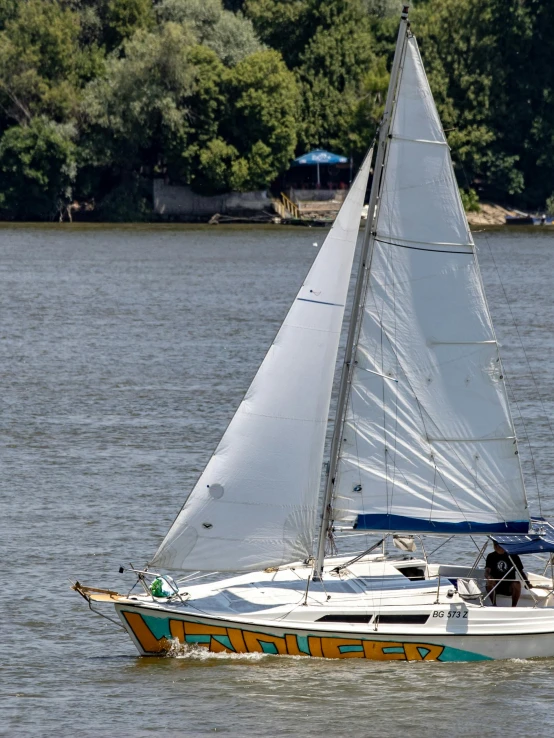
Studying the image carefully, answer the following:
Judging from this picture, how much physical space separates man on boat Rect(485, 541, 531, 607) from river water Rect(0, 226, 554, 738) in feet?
3.71

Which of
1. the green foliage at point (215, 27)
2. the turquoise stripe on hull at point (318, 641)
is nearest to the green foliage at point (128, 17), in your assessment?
Answer: the green foliage at point (215, 27)

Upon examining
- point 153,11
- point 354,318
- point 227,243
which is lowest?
point 227,243

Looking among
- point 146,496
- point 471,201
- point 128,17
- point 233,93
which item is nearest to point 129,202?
point 233,93

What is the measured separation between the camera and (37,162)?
11738 cm

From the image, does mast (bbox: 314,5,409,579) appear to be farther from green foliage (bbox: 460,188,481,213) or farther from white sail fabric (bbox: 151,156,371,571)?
green foliage (bbox: 460,188,481,213)

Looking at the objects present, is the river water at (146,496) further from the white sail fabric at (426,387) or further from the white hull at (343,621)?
the white sail fabric at (426,387)

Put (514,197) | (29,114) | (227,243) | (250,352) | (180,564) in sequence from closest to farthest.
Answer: (180,564) < (250,352) < (227,243) < (29,114) < (514,197)

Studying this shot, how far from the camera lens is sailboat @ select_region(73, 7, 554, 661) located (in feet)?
73.0

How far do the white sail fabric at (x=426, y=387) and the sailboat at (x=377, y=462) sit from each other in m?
0.02

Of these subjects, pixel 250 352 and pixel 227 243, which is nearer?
pixel 250 352

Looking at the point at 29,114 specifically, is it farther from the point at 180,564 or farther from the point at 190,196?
the point at 180,564

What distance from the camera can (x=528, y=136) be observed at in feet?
409

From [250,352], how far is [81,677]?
1310 inches

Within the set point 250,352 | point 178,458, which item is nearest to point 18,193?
point 250,352
